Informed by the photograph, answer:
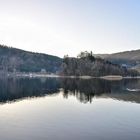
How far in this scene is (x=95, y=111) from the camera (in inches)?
1877

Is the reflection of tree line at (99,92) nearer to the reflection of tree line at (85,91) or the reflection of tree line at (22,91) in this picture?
the reflection of tree line at (85,91)

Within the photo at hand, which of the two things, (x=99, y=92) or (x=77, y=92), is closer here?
(x=99, y=92)

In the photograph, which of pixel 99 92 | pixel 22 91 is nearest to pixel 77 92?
pixel 99 92

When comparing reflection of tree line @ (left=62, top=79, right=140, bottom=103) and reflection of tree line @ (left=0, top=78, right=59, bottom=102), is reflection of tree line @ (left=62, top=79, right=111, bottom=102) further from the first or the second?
reflection of tree line @ (left=0, top=78, right=59, bottom=102)

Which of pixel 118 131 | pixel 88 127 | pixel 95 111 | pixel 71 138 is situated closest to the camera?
pixel 71 138

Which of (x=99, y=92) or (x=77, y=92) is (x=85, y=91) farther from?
(x=99, y=92)

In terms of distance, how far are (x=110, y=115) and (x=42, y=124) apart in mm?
11511

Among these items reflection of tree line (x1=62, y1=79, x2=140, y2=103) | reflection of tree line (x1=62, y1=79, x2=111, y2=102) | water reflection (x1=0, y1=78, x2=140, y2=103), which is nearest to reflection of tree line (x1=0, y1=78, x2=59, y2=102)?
water reflection (x1=0, y1=78, x2=140, y2=103)

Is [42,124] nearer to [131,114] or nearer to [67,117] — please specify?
[67,117]

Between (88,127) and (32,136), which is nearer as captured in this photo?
(32,136)

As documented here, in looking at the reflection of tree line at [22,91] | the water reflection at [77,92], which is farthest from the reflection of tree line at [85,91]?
the reflection of tree line at [22,91]

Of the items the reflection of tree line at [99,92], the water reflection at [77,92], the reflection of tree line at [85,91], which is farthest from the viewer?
the reflection of tree line at [85,91]

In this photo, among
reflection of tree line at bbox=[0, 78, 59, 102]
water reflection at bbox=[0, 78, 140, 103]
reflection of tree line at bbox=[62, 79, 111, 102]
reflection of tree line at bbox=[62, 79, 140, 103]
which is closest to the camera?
reflection of tree line at bbox=[62, 79, 140, 103]

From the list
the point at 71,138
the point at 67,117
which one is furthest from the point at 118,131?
the point at 67,117
